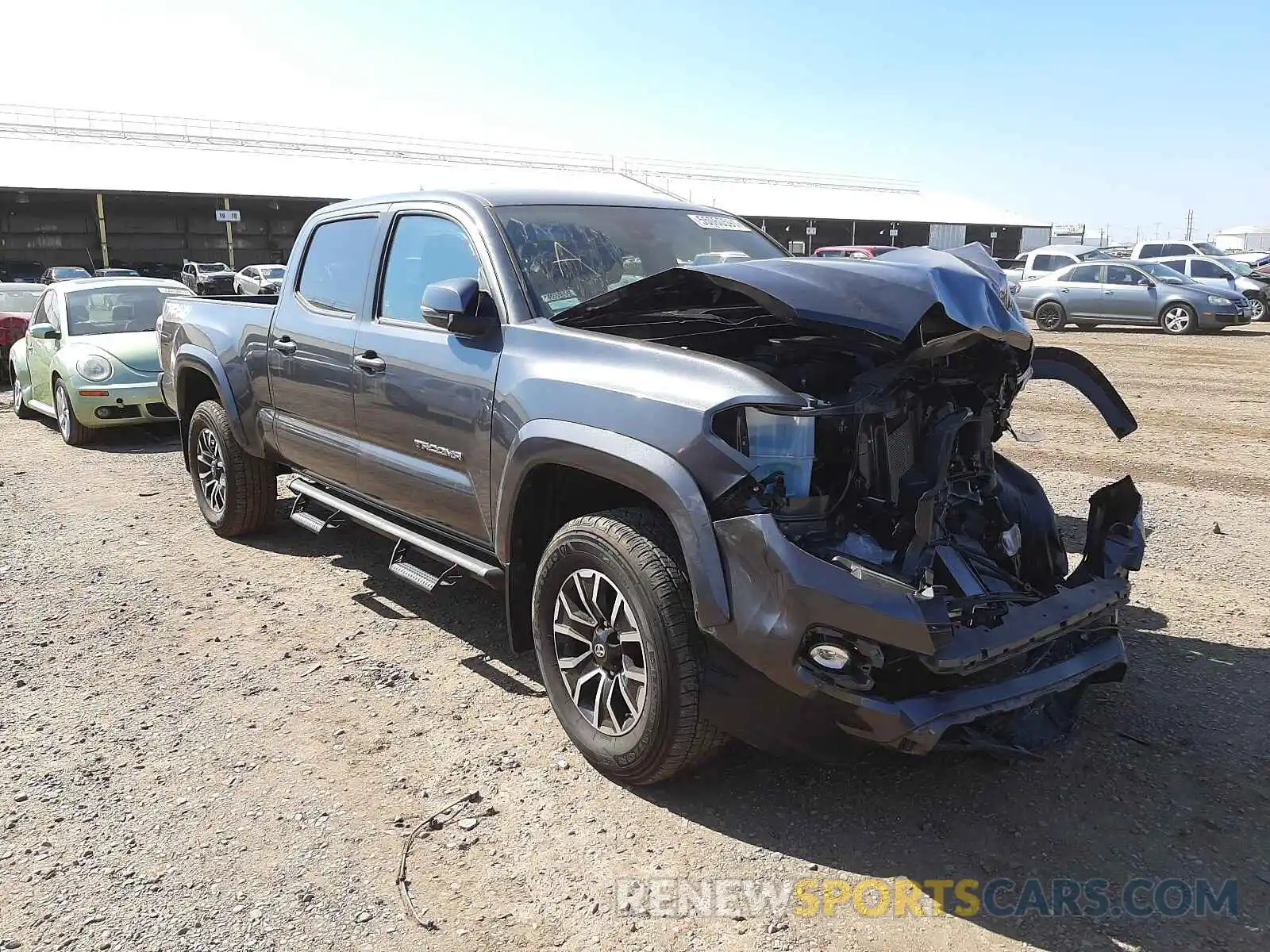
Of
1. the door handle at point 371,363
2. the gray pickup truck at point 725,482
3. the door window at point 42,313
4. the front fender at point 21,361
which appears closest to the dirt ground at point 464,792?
the gray pickup truck at point 725,482

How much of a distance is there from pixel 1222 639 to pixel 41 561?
6474 millimetres

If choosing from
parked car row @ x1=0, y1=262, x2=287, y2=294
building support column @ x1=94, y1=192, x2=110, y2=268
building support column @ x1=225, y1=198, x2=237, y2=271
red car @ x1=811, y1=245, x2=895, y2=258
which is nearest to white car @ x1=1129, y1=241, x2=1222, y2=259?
red car @ x1=811, y1=245, x2=895, y2=258

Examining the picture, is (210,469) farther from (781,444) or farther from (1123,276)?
(1123,276)

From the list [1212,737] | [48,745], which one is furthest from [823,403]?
[48,745]

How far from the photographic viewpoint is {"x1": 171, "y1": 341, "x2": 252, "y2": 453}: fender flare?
5797mm

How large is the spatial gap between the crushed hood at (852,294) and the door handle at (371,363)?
123 cm

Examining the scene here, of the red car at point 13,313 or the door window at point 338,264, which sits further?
the red car at point 13,313

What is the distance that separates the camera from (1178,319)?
1934cm

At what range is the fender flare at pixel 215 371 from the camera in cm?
580

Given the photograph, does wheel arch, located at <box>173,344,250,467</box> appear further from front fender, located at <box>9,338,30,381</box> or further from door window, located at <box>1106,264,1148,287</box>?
door window, located at <box>1106,264,1148,287</box>

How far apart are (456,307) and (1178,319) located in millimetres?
19710

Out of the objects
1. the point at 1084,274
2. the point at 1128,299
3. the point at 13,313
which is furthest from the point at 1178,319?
the point at 13,313

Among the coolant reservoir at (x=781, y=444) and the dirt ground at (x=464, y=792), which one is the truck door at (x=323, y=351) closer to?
the dirt ground at (x=464, y=792)

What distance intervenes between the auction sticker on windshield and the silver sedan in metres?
15.6
